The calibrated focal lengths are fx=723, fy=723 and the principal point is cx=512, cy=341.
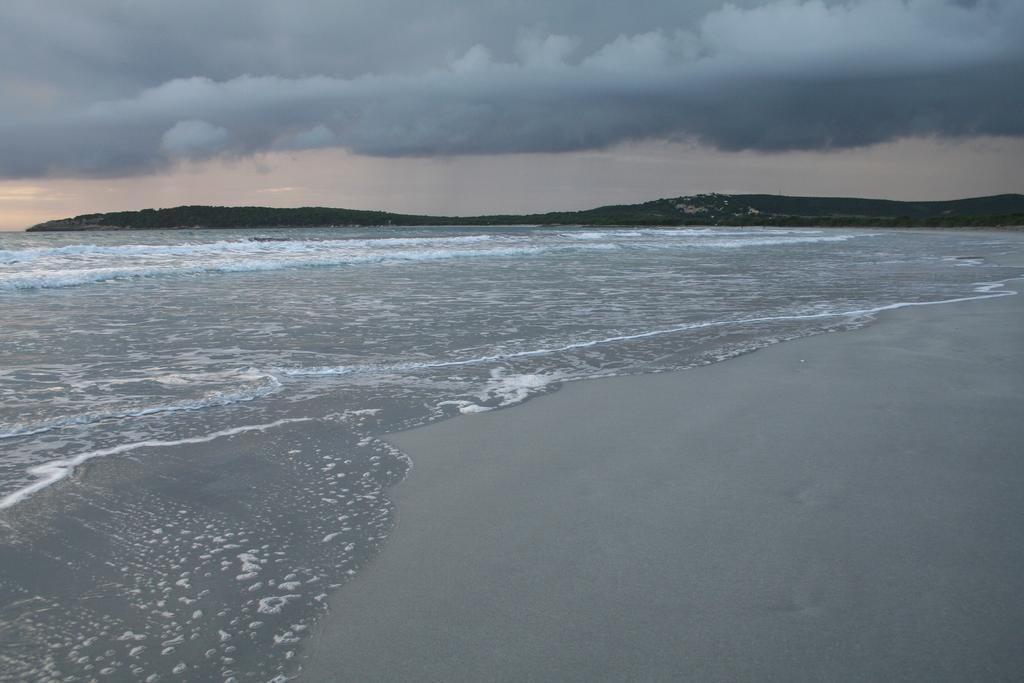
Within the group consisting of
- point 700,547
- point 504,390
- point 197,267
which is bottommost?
point 700,547

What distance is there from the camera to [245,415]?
188 inches

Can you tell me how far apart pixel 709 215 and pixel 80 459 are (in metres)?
112

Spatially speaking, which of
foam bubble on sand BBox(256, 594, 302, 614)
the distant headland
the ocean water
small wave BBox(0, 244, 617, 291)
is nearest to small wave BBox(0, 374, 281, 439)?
the ocean water

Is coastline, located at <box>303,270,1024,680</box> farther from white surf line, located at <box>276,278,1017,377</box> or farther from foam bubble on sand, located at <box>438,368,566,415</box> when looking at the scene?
white surf line, located at <box>276,278,1017,377</box>

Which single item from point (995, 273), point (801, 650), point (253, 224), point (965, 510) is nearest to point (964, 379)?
point (965, 510)

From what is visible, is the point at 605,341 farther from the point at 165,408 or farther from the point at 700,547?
the point at 700,547

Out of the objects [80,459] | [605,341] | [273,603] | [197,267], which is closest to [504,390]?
[605,341]

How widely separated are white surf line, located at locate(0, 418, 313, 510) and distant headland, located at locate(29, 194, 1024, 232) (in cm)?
5834

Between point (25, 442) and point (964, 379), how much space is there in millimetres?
6533

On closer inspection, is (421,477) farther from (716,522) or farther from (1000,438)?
(1000,438)

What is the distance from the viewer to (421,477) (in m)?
3.69

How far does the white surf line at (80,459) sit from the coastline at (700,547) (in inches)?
39.0

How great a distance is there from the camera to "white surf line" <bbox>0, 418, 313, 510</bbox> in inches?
135

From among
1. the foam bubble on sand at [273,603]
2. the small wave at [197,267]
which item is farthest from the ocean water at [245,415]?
the small wave at [197,267]
